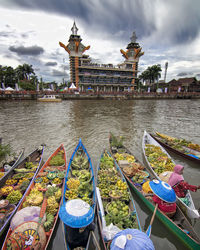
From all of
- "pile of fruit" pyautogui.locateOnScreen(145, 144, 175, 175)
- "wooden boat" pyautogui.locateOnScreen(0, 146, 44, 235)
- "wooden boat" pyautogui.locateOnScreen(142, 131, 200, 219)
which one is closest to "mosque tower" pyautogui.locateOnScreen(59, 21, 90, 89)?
"pile of fruit" pyautogui.locateOnScreen(145, 144, 175, 175)

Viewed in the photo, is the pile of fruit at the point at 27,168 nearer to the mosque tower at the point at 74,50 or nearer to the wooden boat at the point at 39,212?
the wooden boat at the point at 39,212

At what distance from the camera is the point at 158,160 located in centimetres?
864

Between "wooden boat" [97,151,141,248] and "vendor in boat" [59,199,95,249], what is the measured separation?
0.77 meters

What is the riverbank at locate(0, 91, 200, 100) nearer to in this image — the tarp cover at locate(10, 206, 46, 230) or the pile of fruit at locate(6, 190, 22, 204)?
the pile of fruit at locate(6, 190, 22, 204)

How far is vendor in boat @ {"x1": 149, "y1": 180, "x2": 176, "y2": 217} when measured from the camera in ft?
14.1

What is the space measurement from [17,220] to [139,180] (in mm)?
5460

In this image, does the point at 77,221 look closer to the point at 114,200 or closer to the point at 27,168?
the point at 114,200

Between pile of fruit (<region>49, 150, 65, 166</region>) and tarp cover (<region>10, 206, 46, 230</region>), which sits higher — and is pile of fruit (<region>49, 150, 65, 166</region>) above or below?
below

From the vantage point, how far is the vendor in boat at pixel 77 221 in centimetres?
323

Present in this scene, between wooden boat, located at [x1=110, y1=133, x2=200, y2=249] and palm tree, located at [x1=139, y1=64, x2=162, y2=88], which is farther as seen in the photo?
palm tree, located at [x1=139, y1=64, x2=162, y2=88]

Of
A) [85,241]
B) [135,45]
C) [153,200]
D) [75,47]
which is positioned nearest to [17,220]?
[85,241]

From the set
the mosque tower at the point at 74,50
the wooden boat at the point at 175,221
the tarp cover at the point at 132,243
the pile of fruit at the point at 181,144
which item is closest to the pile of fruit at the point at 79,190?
the wooden boat at the point at 175,221

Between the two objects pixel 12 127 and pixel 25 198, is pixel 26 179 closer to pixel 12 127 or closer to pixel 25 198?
pixel 25 198

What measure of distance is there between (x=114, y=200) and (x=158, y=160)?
183 inches
